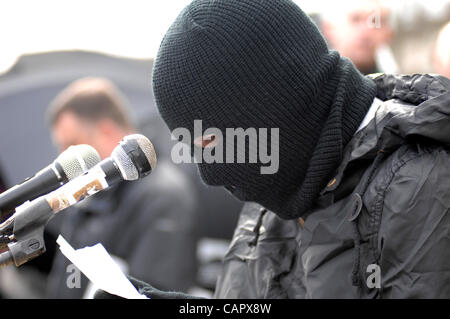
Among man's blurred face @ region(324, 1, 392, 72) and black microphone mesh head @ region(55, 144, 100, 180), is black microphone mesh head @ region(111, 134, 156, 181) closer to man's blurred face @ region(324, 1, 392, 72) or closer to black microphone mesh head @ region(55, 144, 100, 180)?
black microphone mesh head @ region(55, 144, 100, 180)

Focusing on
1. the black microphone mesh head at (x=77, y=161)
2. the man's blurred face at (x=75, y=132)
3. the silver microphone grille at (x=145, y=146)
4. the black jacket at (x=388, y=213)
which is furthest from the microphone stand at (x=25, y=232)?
the man's blurred face at (x=75, y=132)

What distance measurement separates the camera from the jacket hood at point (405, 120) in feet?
6.32

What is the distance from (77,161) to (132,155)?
145 millimetres

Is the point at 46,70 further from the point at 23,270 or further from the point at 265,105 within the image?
the point at 265,105

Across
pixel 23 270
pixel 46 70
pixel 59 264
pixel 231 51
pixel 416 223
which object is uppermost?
pixel 231 51

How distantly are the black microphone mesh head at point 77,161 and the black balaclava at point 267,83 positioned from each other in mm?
401

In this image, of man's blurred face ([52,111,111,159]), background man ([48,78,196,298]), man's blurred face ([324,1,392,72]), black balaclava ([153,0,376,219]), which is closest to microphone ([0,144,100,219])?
black balaclava ([153,0,376,219])

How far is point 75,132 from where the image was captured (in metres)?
4.64

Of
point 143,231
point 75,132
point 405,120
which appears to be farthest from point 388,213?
point 75,132

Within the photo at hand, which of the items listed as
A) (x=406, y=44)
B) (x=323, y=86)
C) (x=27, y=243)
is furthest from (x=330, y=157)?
(x=406, y=44)

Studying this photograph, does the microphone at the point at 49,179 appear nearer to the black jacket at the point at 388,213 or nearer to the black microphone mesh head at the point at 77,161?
the black microphone mesh head at the point at 77,161

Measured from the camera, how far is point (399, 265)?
1.90 m
